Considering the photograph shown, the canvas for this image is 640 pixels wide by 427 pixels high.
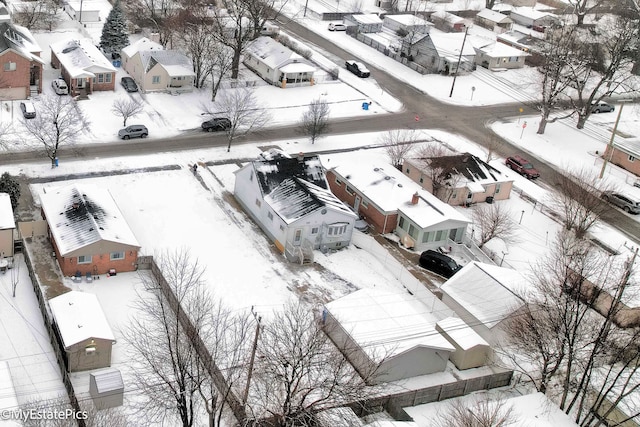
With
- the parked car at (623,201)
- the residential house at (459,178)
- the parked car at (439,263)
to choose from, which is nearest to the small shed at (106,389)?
the parked car at (439,263)

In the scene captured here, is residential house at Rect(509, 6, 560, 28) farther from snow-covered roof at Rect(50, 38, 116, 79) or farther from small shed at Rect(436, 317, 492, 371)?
small shed at Rect(436, 317, 492, 371)

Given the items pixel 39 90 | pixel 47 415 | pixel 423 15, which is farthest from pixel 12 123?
pixel 423 15

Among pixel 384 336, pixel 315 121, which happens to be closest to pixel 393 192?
pixel 315 121

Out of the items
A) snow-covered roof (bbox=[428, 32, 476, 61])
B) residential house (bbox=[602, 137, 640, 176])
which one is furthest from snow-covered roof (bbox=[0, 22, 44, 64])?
residential house (bbox=[602, 137, 640, 176])

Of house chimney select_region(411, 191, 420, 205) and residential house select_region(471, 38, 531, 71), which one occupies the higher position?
residential house select_region(471, 38, 531, 71)

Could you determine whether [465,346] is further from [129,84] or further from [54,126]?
[129,84]

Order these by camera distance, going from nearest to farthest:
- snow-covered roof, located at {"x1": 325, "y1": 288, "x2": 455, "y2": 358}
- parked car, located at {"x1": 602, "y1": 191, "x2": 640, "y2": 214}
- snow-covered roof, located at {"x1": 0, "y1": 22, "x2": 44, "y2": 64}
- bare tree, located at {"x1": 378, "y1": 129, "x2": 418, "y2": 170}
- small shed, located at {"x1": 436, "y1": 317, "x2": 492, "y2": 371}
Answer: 1. snow-covered roof, located at {"x1": 325, "y1": 288, "x2": 455, "y2": 358}
2. small shed, located at {"x1": 436, "y1": 317, "x2": 492, "y2": 371}
3. parked car, located at {"x1": 602, "y1": 191, "x2": 640, "y2": 214}
4. bare tree, located at {"x1": 378, "y1": 129, "x2": 418, "y2": 170}
5. snow-covered roof, located at {"x1": 0, "y1": 22, "x2": 44, "y2": 64}
